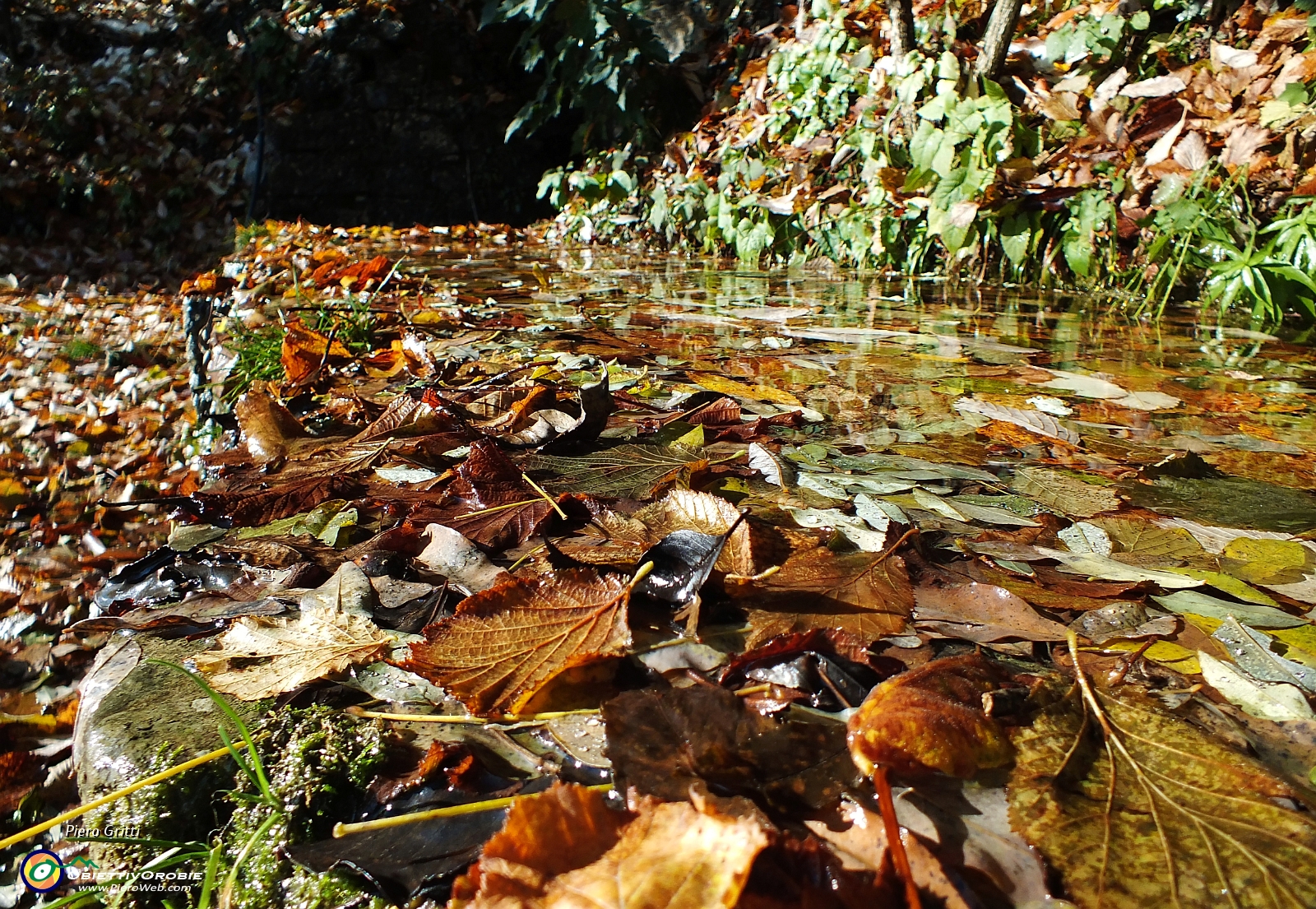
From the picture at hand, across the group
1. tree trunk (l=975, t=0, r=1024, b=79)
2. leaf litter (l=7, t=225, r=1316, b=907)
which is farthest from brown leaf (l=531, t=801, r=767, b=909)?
tree trunk (l=975, t=0, r=1024, b=79)

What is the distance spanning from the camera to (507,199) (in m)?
8.58

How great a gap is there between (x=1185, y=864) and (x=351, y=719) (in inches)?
25.8

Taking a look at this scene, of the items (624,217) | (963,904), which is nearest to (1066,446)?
(963,904)

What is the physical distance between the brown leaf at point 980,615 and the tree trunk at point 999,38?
4.56 meters

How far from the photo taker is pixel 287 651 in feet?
2.74

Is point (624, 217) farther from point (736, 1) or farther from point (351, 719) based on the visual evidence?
point (351, 719)

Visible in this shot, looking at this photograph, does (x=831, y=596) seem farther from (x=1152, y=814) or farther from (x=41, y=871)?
(x=41, y=871)

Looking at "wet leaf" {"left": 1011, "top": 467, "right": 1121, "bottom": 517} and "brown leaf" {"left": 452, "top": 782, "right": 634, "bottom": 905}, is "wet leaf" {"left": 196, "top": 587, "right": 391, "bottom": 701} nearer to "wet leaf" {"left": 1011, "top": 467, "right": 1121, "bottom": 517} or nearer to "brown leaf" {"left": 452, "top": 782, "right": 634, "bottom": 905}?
"brown leaf" {"left": 452, "top": 782, "right": 634, "bottom": 905}

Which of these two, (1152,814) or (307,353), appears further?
(307,353)

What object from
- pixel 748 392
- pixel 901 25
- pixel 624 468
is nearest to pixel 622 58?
pixel 901 25

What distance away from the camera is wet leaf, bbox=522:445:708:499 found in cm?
123

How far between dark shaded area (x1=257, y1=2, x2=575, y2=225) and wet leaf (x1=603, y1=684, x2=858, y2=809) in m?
8.28

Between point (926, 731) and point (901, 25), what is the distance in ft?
17.9

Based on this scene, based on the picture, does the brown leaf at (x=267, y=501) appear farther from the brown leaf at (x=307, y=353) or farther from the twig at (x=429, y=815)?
the brown leaf at (x=307, y=353)
